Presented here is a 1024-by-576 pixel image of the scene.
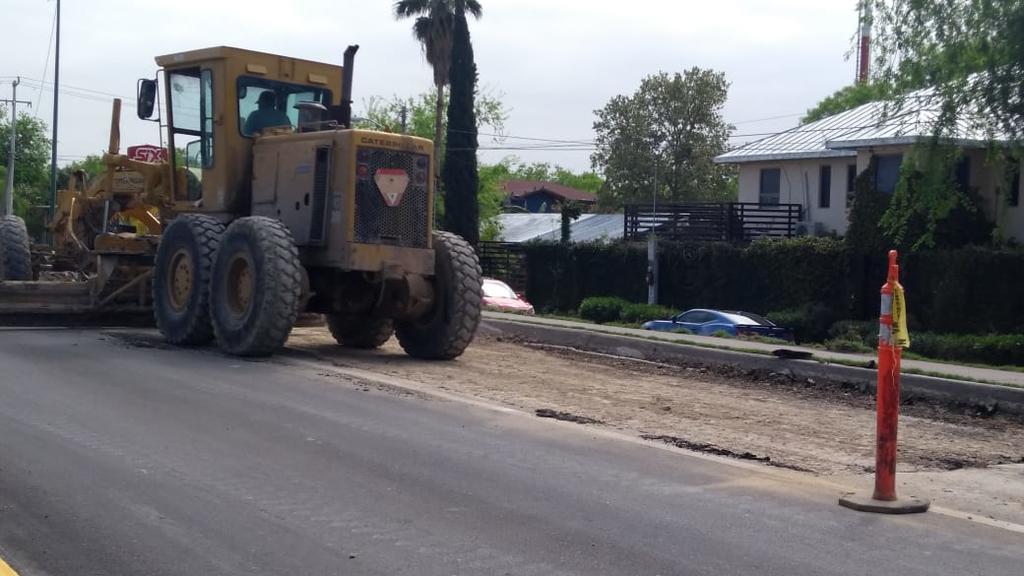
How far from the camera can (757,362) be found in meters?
14.6

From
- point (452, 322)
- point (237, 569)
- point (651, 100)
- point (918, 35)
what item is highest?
point (651, 100)

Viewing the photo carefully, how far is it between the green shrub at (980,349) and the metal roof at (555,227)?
16727 millimetres

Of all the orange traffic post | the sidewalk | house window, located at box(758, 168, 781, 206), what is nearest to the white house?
house window, located at box(758, 168, 781, 206)

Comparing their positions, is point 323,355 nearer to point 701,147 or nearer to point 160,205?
point 160,205

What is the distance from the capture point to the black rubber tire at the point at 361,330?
16188mm

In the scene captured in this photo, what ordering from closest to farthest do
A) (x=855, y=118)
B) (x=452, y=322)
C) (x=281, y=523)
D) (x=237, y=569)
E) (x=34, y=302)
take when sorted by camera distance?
(x=237, y=569) → (x=281, y=523) → (x=452, y=322) → (x=34, y=302) → (x=855, y=118)

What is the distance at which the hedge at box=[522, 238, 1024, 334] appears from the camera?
95.8 feet

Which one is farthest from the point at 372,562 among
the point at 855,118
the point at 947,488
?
the point at 855,118

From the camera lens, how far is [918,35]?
728 inches

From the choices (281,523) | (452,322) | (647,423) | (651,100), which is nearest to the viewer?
(281,523)

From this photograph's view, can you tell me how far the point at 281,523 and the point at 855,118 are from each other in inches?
1291

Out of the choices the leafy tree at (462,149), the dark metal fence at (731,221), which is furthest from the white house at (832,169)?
the leafy tree at (462,149)

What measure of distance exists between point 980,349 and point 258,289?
56.7ft

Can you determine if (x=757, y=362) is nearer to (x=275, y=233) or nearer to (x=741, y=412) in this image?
(x=741, y=412)
